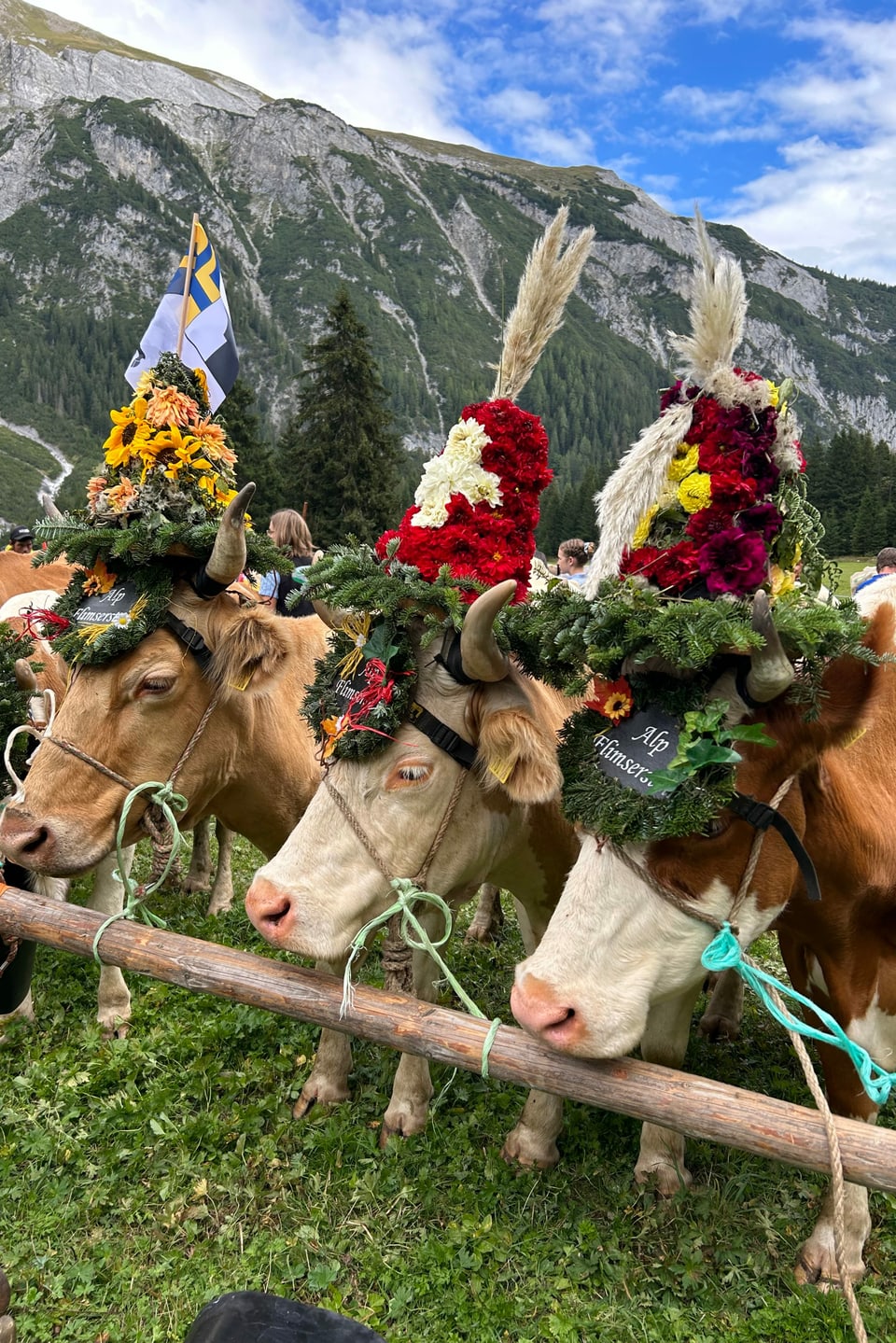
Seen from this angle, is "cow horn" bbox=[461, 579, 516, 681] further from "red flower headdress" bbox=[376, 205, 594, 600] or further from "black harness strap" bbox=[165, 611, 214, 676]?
"black harness strap" bbox=[165, 611, 214, 676]

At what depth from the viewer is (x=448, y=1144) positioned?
13.1 feet

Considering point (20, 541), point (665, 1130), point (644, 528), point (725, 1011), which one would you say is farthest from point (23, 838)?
point (20, 541)

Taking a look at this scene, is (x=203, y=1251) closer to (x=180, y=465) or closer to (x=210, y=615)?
(x=210, y=615)

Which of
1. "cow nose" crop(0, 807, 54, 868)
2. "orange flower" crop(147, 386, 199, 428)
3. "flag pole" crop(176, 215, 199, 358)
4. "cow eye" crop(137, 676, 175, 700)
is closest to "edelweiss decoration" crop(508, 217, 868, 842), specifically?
"cow eye" crop(137, 676, 175, 700)

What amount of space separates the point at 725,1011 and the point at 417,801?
3257 millimetres

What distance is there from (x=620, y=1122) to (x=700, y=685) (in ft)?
9.46

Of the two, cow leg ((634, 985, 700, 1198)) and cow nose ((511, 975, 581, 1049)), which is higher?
cow nose ((511, 975, 581, 1049))

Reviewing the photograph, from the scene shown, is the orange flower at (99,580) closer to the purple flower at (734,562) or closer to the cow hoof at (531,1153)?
the purple flower at (734,562)

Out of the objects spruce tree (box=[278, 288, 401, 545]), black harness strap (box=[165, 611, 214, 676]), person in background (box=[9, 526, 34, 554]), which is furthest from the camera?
spruce tree (box=[278, 288, 401, 545])

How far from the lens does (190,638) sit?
13.3ft

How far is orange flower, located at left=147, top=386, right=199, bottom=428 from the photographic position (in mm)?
4246

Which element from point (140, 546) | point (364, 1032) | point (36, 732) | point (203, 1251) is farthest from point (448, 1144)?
point (140, 546)

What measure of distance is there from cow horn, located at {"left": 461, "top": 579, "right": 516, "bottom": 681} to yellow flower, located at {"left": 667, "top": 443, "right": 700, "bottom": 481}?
2.15 ft

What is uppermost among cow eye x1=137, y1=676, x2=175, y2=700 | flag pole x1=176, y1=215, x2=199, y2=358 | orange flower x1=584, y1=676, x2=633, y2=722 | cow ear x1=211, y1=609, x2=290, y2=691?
flag pole x1=176, y1=215, x2=199, y2=358
